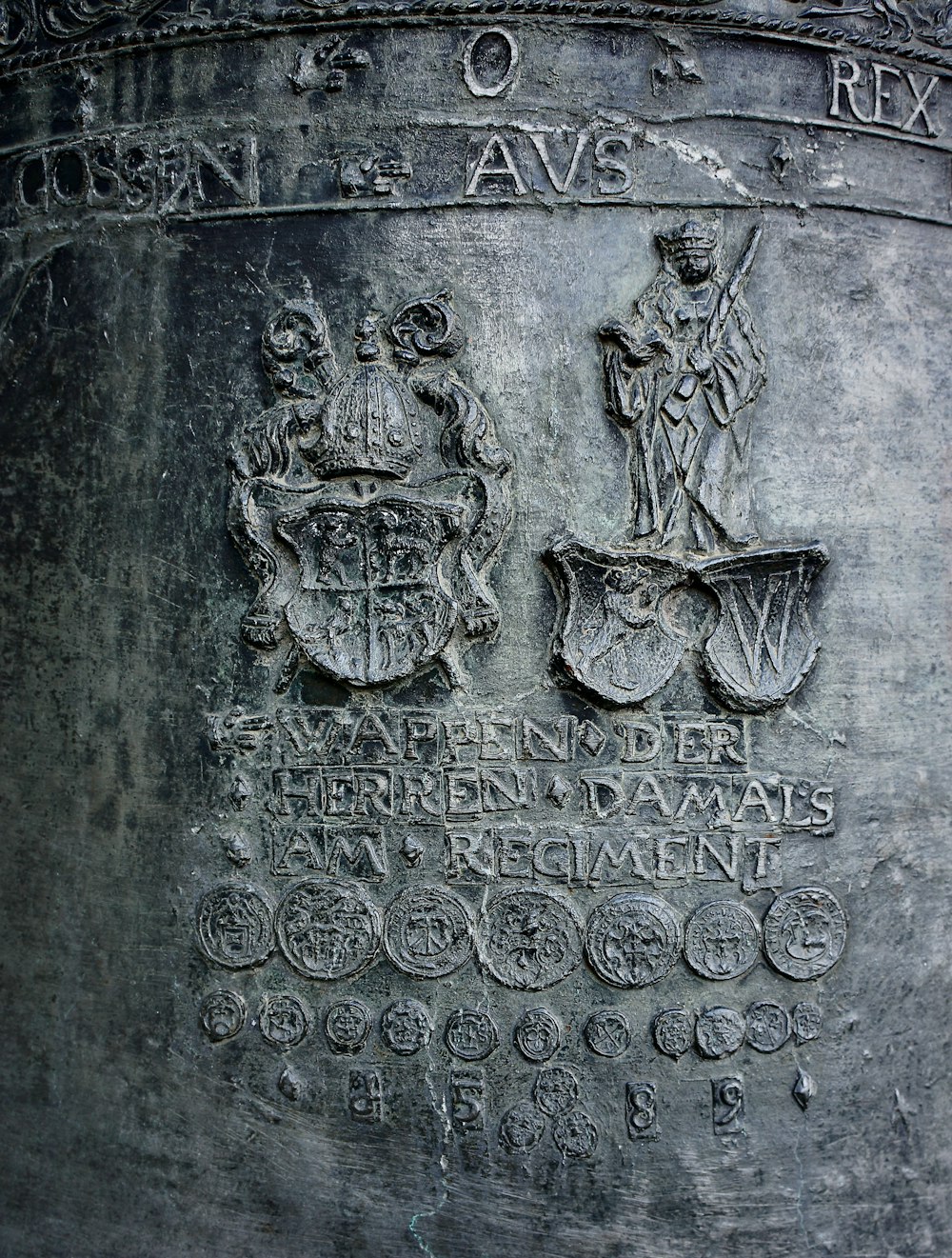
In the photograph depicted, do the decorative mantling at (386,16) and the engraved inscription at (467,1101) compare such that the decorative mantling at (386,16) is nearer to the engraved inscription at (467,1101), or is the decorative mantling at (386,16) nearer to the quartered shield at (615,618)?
the quartered shield at (615,618)

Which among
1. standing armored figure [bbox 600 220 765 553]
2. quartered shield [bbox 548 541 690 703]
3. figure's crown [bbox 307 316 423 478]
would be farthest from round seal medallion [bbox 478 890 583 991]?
figure's crown [bbox 307 316 423 478]

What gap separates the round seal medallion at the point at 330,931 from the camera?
369 cm

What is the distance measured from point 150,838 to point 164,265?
141cm

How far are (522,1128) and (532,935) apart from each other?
1.48 feet

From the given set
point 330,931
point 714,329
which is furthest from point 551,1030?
point 714,329

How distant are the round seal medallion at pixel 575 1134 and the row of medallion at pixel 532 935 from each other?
1.02 ft

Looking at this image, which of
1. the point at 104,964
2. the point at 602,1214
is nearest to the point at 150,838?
the point at 104,964

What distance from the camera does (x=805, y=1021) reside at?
12.1 ft

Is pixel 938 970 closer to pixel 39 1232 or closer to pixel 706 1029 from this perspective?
pixel 706 1029

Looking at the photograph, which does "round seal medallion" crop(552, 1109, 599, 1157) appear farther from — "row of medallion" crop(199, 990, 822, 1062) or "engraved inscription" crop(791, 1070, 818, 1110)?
"engraved inscription" crop(791, 1070, 818, 1110)

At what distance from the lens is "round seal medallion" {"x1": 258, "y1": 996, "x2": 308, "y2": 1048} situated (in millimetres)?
3703

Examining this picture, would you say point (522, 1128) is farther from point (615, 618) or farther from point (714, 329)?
point (714, 329)

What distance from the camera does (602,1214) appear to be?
365cm

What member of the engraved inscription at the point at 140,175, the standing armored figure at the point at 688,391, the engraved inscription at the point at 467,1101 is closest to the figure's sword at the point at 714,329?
the standing armored figure at the point at 688,391
